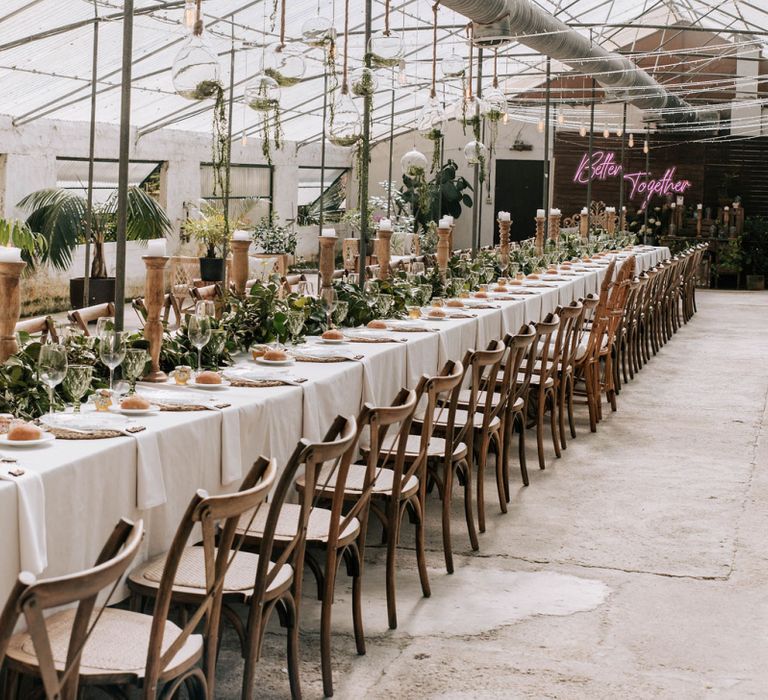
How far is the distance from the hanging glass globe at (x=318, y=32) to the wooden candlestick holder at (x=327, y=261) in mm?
1006

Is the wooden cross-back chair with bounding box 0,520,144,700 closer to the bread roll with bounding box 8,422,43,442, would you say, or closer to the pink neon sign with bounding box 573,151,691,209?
the bread roll with bounding box 8,422,43,442

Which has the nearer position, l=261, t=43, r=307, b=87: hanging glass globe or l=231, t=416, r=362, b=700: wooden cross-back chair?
l=231, t=416, r=362, b=700: wooden cross-back chair

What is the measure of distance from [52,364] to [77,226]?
9834 millimetres

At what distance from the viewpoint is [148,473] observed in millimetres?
3160

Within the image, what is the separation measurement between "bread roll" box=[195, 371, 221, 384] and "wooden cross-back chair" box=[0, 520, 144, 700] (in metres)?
1.44

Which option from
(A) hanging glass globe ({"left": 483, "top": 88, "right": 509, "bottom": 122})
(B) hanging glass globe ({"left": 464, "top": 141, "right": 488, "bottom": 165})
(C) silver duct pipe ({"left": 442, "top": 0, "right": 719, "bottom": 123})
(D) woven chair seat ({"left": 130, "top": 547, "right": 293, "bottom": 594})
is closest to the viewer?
(D) woven chair seat ({"left": 130, "top": 547, "right": 293, "bottom": 594})

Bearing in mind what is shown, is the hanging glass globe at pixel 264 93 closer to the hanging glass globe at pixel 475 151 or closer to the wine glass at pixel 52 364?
the wine glass at pixel 52 364

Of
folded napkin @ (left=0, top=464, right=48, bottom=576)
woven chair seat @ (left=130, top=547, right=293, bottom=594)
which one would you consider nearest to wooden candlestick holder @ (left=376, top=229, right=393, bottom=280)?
woven chair seat @ (left=130, top=547, right=293, bottom=594)

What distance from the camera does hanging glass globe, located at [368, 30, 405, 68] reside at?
5.84 m

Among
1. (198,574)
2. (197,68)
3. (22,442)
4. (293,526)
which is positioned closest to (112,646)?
(198,574)

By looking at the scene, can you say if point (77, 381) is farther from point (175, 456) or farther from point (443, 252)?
point (443, 252)

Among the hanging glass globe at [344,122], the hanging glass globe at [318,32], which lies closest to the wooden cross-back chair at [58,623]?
the hanging glass globe at [344,122]

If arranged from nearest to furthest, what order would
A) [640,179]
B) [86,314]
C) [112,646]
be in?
[112,646], [86,314], [640,179]

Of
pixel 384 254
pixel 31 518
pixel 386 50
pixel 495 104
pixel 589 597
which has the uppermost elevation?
pixel 495 104
